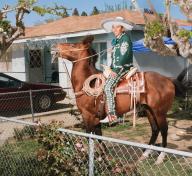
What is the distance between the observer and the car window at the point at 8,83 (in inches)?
570

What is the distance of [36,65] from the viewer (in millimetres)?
23453

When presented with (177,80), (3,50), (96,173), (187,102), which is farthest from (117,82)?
(187,102)

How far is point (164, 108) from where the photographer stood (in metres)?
8.05

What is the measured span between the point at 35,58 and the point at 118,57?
Result: 16455 millimetres

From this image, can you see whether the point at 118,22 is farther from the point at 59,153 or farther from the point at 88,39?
the point at 59,153

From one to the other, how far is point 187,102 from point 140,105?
5.96 m

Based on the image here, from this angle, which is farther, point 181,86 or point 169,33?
point 169,33

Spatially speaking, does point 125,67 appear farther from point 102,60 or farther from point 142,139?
point 102,60

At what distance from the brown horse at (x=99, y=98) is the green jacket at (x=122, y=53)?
0.56 meters

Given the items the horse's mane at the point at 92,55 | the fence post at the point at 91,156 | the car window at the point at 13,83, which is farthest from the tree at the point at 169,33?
the car window at the point at 13,83

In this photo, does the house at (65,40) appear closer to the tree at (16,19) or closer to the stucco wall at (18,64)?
the stucco wall at (18,64)

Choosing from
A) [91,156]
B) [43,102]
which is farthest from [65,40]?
[91,156]

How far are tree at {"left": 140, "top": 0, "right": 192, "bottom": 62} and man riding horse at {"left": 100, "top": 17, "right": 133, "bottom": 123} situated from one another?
1328 millimetres

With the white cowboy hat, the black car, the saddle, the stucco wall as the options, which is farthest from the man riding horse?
the stucco wall
